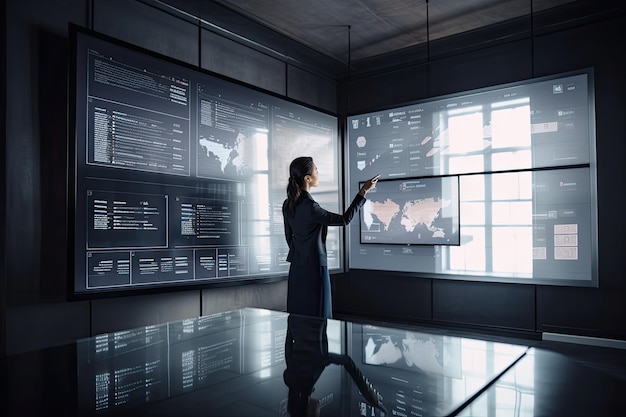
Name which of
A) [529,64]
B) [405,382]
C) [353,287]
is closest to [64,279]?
[405,382]

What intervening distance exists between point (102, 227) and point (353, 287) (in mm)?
2958

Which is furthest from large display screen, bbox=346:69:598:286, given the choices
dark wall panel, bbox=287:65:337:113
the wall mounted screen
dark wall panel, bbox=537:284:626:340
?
dark wall panel, bbox=287:65:337:113

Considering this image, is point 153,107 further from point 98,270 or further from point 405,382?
point 405,382

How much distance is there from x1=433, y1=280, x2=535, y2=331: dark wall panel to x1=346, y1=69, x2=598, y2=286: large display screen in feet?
0.70

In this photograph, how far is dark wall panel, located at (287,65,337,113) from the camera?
459 centimetres

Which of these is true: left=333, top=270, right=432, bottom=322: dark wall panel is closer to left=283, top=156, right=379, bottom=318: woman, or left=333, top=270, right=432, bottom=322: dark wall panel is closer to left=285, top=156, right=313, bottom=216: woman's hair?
left=283, top=156, right=379, bottom=318: woman

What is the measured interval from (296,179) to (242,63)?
1471mm

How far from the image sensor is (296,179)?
3.19 meters

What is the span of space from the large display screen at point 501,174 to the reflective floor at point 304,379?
3.21m

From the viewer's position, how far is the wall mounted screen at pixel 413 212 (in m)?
4.18

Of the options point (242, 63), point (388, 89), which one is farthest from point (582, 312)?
point (242, 63)

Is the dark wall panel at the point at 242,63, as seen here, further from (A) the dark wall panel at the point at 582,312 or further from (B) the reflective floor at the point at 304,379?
(B) the reflective floor at the point at 304,379

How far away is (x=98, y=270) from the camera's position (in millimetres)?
2703

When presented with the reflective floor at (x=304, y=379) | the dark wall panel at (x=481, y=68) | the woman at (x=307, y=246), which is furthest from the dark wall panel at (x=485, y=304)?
the reflective floor at (x=304, y=379)
